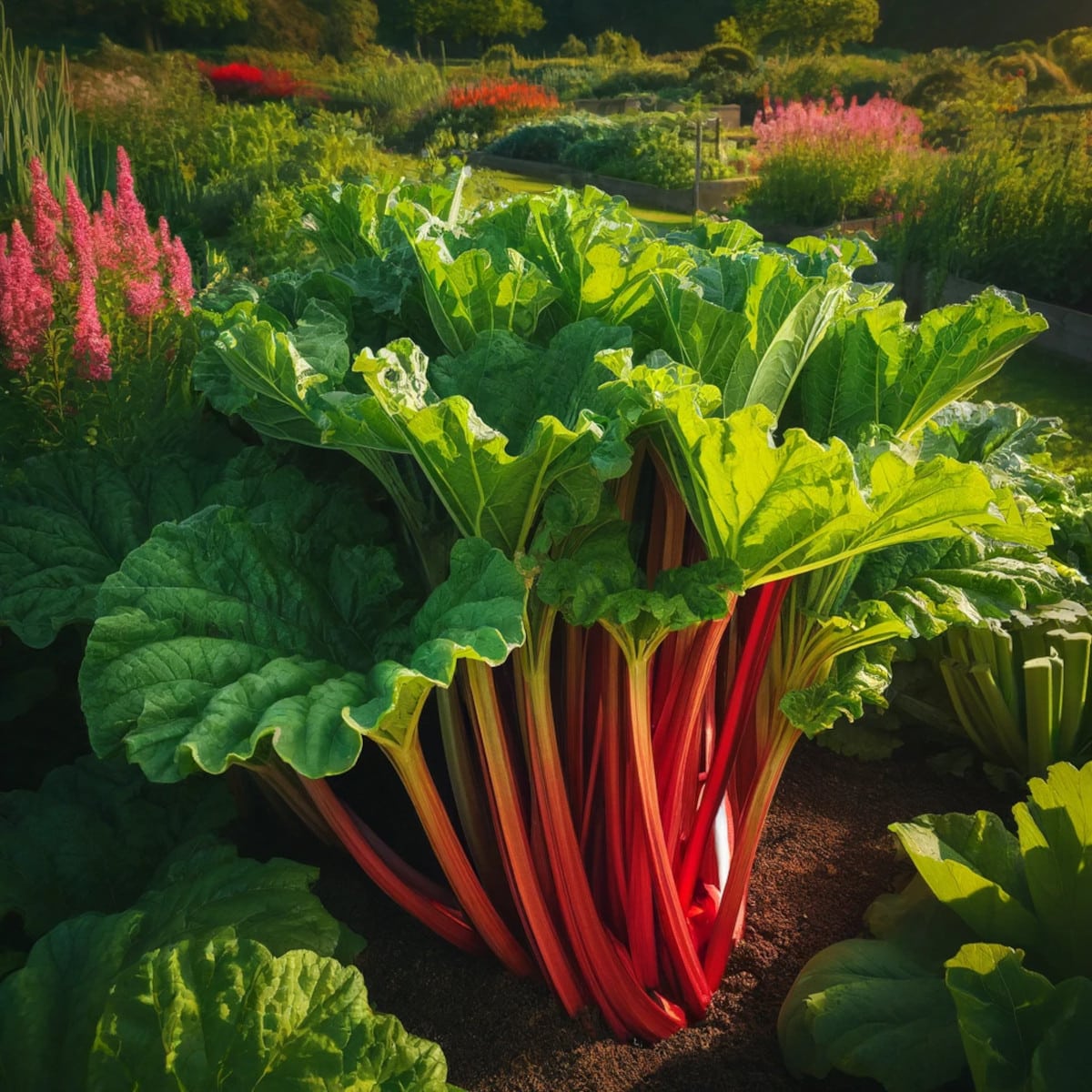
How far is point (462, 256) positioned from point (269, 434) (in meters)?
0.46

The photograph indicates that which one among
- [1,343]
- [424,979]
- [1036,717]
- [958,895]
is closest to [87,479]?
[1,343]

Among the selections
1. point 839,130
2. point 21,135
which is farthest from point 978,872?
point 839,130

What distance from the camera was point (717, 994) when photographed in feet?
5.81

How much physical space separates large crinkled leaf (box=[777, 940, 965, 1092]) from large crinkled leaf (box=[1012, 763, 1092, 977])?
0.20 m

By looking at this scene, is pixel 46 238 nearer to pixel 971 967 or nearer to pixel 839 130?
pixel 971 967

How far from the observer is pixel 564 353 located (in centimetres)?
152

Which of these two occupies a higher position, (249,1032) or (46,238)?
(46,238)

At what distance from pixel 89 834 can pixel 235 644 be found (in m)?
0.66

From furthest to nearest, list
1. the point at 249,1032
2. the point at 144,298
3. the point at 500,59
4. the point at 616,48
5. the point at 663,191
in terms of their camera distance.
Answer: the point at 500,59 < the point at 616,48 < the point at 663,191 < the point at 144,298 < the point at 249,1032

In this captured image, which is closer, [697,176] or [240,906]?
[240,906]

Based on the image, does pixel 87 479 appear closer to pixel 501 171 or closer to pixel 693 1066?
pixel 693 1066

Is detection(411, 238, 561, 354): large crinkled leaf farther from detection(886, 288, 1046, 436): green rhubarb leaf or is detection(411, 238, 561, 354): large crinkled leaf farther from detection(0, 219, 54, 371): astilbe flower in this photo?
detection(0, 219, 54, 371): astilbe flower

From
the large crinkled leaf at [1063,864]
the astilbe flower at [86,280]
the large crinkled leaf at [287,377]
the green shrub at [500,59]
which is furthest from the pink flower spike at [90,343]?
the green shrub at [500,59]

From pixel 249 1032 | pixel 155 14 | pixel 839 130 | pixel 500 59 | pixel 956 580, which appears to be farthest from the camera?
pixel 155 14
